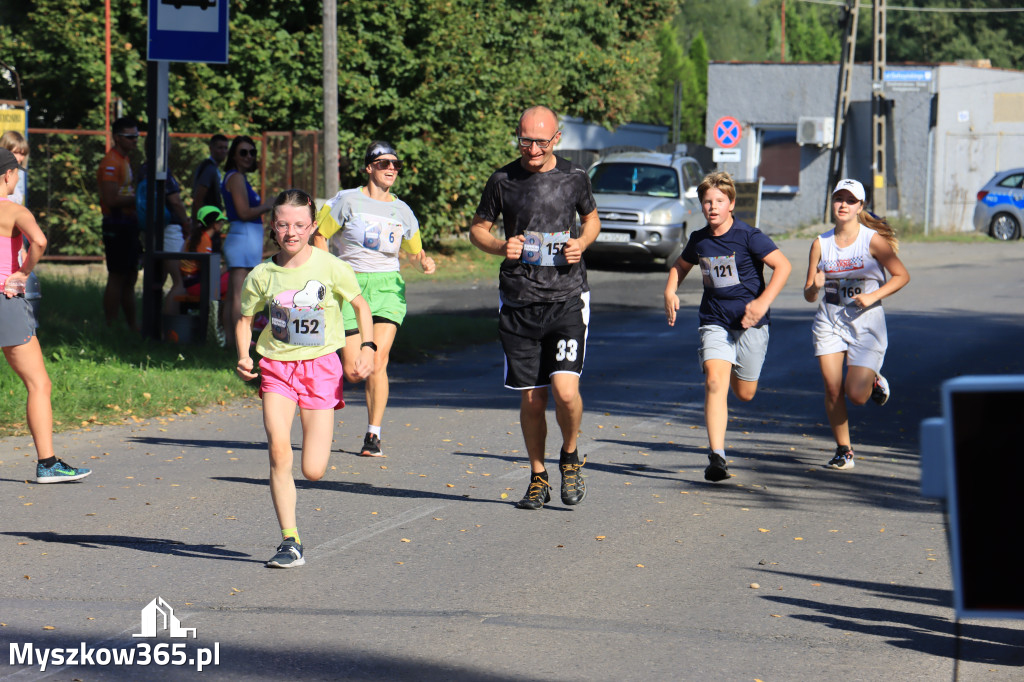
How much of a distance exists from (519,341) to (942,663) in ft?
10.0

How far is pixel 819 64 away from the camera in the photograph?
4028cm

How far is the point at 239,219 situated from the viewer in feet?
40.1

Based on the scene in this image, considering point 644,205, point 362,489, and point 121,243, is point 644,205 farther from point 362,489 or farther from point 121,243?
point 362,489

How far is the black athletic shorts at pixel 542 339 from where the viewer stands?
7.06 m

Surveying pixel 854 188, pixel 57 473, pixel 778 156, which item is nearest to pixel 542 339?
pixel 854 188

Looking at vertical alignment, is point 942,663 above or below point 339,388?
below

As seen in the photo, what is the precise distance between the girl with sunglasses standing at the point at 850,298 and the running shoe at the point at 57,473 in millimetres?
4586

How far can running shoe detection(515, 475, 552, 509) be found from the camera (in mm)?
7207

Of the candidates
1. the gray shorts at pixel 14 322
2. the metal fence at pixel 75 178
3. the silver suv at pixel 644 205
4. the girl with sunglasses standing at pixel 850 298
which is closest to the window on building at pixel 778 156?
the silver suv at pixel 644 205

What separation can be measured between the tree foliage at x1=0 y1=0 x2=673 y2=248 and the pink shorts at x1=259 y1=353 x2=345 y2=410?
53.6 ft

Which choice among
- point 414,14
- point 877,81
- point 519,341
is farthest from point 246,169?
point 877,81

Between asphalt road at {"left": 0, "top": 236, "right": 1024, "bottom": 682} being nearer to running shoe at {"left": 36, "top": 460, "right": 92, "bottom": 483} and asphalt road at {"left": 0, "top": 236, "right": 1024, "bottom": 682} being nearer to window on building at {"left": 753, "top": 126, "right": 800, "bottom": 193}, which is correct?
running shoe at {"left": 36, "top": 460, "right": 92, "bottom": 483}

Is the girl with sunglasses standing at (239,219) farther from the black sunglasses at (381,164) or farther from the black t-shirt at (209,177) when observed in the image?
the black sunglasses at (381,164)

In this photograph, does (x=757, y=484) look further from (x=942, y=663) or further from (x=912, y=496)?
(x=942, y=663)
